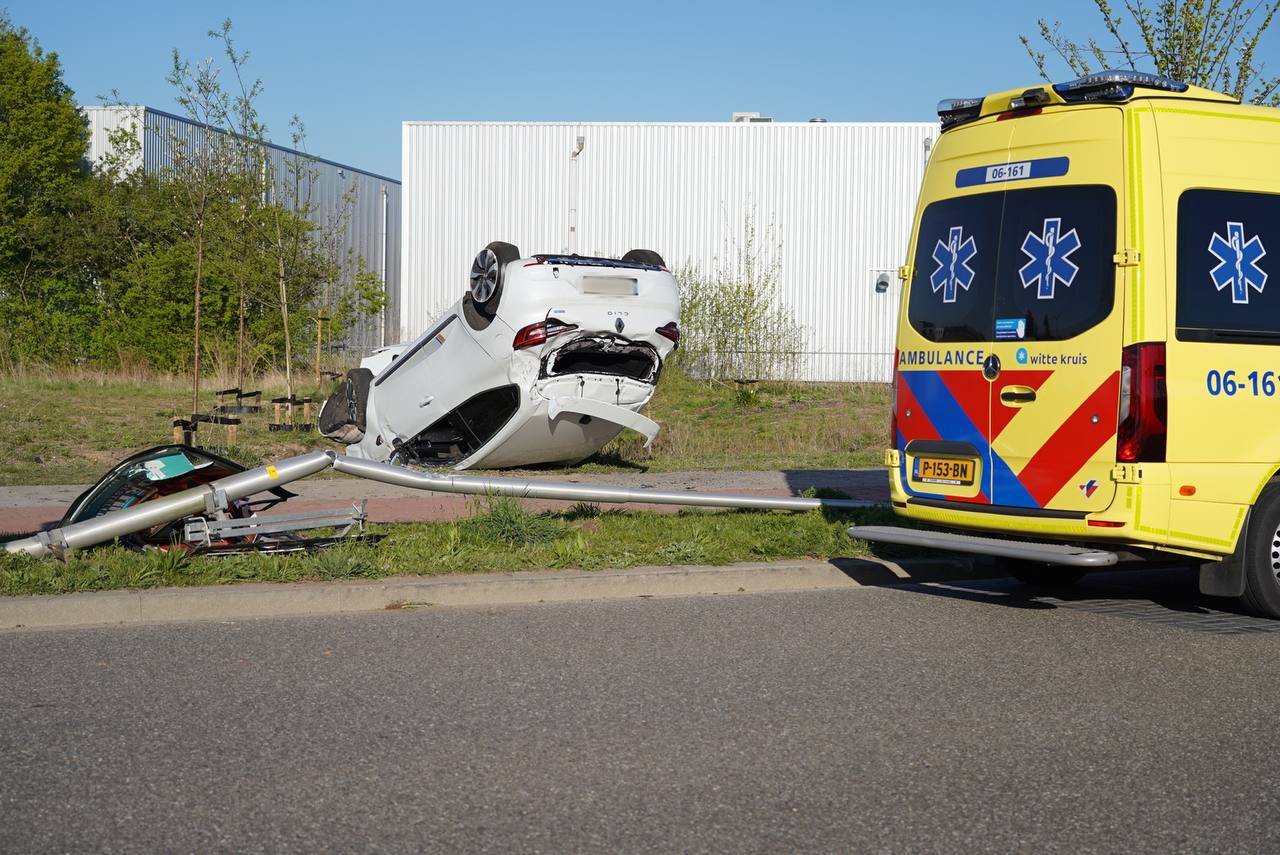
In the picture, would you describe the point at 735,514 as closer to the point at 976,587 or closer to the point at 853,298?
the point at 976,587

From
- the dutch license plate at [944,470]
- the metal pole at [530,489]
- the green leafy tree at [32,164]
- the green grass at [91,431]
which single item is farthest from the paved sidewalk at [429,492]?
the green leafy tree at [32,164]

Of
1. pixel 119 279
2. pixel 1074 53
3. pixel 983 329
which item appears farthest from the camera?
pixel 119 279

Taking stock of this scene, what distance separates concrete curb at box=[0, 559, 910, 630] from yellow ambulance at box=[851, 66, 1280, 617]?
1104 millimetres

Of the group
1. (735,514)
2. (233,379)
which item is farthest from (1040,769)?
(233,379)

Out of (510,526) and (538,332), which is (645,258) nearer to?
(538,332)

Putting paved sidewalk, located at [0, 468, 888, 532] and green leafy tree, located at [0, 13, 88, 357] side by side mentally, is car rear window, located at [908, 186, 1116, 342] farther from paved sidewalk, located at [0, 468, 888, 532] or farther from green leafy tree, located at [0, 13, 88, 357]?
green leafy tree, located at [0, 13, 88, 357]

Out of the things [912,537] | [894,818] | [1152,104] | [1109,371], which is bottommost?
[894,818]

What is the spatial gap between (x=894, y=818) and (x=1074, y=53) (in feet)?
42.4

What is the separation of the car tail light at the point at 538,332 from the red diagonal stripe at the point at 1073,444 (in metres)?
5.80

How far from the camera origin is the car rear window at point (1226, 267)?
24.1 ft

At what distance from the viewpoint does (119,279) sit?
107 feet

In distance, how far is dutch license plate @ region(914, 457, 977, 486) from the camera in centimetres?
812

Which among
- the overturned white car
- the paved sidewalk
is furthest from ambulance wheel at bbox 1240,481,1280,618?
the overturned white car

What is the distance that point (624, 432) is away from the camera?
16.6 m
